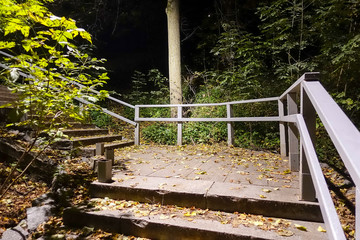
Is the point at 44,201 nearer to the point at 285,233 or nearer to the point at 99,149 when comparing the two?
the point at 99,149

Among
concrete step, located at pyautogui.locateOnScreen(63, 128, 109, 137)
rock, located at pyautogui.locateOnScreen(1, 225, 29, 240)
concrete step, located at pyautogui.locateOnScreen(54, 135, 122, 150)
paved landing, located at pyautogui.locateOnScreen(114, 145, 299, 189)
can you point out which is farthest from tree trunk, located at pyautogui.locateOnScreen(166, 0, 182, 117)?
rock, located at pyautogui.locateOnScreen(1, 225, 29, 240)

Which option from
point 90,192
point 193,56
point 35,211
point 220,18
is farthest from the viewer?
Answer: point 193,56

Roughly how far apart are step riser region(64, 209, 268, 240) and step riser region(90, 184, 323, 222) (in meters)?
0.43

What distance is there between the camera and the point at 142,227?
2.45m

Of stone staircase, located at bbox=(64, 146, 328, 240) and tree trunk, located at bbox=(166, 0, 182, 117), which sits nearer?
stone staircase, located at bbox=(64, 146, 328, 240)

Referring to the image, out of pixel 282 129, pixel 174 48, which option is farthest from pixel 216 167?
pixel 174 48

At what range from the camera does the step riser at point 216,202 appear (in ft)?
7.75

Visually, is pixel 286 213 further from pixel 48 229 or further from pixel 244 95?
pixel 244 95

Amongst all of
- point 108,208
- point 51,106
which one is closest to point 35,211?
point 108,208

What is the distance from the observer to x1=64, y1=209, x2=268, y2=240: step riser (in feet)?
7.30

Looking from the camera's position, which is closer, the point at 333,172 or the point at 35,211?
the point at 35,211

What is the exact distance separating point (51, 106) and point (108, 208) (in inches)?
57.6

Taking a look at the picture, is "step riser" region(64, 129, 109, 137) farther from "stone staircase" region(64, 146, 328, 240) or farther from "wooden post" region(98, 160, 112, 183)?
"stone staircase" region(64, 146, 328, 240)

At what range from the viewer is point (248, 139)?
676cm
